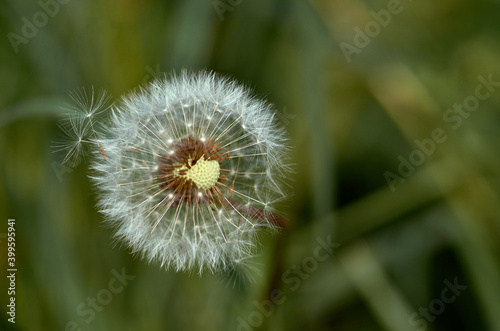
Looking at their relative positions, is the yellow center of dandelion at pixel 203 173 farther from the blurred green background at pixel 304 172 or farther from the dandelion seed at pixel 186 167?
the blurred green background at pixel 304 172

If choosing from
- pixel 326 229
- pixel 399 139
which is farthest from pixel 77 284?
pixel 399 139

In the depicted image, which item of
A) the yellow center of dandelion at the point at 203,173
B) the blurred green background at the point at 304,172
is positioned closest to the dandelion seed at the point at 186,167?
the yellow center of dandelion at the point at 203,173

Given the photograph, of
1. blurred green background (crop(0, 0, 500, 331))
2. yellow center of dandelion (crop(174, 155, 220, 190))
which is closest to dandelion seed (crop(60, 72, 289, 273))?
yellow center of dandelion (crop(174, 155, 220, 190))

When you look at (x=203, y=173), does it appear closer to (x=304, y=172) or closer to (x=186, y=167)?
(x=186, y=167)

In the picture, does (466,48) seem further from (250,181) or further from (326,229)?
(250,181)

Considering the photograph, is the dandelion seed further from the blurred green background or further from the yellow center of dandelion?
the blurred green background
